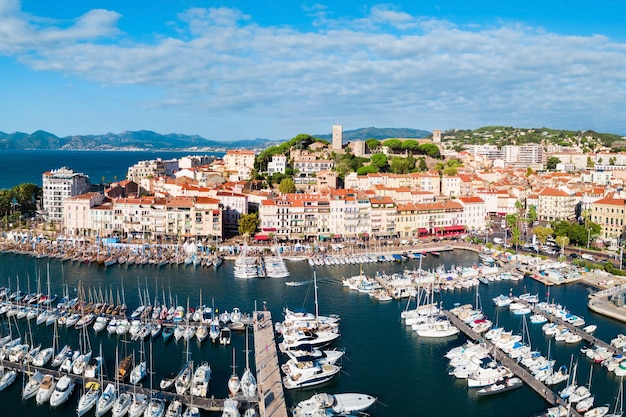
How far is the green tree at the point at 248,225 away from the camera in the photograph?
A: 38.1 m

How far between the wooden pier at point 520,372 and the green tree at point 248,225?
19007mm

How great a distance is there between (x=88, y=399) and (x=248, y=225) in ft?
74.9

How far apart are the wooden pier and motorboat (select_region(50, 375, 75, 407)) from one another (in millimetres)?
14041

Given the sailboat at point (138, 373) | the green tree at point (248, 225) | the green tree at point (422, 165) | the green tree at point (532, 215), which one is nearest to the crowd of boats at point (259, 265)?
the green tree at point (248, 225)

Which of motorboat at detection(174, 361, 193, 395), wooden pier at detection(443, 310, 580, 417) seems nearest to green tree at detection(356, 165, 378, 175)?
wooden pier at detection(443, 310, 580, 417)

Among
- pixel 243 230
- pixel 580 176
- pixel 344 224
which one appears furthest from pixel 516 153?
pixel 243 230

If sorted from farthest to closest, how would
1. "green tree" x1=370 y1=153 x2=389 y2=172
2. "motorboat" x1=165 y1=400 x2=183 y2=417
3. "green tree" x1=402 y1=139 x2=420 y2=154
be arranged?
"green tree" x1=402 y1=139 x2=420 y2=154 → "green tree" x1=370 y1=153 x2=389 y2=172 → "motorboat" x1=165 y1=400 x2=183 y2=417

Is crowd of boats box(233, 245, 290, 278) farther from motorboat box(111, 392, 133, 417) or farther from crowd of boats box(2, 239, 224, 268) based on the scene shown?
motorboat box(111, 392, 133, 417)

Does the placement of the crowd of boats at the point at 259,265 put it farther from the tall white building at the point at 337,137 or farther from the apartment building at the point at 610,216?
the tall white building at the point at 337,137

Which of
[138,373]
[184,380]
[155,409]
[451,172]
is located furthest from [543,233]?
[155,409]

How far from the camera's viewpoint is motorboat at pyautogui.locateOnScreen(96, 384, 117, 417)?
1542 cm

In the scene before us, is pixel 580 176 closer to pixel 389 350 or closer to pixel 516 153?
pixel 516 153

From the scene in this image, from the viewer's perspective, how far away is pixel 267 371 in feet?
58.1

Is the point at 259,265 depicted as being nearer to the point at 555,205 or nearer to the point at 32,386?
the point at 32,386
